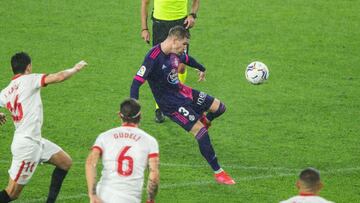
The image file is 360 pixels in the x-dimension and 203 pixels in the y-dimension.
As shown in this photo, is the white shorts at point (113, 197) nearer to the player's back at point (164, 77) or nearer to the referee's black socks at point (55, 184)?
the referee's black socks at point (55, 184)

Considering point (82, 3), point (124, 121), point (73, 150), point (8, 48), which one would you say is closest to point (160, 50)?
point (73, 150)

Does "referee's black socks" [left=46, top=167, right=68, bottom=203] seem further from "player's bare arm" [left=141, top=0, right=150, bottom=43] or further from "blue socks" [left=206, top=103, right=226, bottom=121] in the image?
"player's bare arm" [left=141, top=0, right=150, bottom=43]

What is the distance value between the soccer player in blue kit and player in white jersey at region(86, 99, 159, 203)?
3349mm

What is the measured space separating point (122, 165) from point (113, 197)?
342 mm

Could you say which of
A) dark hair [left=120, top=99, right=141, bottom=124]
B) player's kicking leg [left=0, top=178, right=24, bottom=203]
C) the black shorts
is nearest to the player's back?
the black shorts

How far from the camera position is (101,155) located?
996 centimetres

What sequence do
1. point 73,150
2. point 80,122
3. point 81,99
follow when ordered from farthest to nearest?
point 81,99 → point 80,122 → point 73,150

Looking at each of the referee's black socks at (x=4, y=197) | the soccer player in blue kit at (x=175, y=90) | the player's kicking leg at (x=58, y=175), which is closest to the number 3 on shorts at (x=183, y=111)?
the soccer player in blue kit at (x=175, y=90)

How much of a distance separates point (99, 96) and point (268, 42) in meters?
5.10

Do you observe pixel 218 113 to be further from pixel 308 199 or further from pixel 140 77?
pixel 308 199

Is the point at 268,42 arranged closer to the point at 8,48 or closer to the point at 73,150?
the point at 8,48

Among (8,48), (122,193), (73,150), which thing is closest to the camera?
(122,193)

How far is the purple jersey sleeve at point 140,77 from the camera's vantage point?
13.3m

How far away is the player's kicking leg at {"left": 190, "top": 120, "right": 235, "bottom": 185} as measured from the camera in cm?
1346
